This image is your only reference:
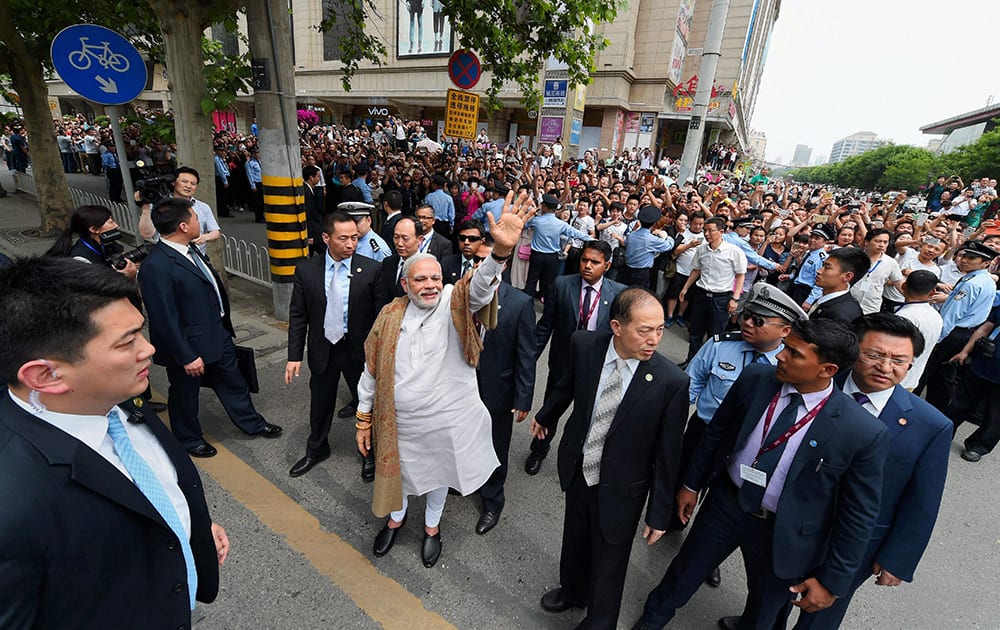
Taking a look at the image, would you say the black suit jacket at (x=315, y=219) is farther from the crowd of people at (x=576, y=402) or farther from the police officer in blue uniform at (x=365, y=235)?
the police officer in blue uniform at (x=365, y=235)

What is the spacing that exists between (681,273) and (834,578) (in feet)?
17.6

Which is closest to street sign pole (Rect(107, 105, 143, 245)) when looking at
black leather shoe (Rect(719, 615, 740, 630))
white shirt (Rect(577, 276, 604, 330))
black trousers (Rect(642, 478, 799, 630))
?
white shirt (Rect(577, 276, 604, 330))

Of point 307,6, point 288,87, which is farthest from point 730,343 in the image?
point 307,6

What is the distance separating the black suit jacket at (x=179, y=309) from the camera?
124 inches

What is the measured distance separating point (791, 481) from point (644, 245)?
4.96m

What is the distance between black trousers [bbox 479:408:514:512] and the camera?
125 inches

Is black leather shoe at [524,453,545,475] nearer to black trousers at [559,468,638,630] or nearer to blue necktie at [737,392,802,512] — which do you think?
black trousers at [559,468,638,630]

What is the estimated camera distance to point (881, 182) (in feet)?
208

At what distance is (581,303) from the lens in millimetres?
3715

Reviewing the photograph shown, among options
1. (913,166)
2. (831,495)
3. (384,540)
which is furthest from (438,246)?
(913,166)

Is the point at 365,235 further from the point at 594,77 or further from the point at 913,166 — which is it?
the point at 913,166

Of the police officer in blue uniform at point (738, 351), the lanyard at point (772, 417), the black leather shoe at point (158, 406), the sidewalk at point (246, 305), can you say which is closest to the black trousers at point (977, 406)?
the police officer in blue uniform at point (738, 351)

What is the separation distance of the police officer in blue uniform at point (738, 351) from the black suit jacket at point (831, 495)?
2.04 ft

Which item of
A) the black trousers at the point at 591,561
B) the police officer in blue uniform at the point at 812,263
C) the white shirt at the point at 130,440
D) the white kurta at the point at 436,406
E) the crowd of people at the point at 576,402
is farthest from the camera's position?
the police officer in blue uniform at the point at 812,263
